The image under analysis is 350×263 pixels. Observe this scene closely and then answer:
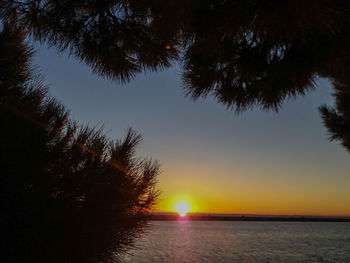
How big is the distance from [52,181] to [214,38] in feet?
5.68

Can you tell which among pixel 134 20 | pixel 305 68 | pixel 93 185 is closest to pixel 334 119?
pixel 305 68

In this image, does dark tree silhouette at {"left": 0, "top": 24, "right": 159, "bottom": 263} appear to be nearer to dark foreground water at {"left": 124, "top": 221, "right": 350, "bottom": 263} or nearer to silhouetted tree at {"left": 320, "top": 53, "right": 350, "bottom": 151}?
dark foreground water at {"left": 124, "top": 221, "right": 350, "bottom": 263}

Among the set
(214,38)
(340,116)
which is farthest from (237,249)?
(214,38)

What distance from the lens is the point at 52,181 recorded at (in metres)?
2.04

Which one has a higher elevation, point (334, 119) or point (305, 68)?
point (334, 119)

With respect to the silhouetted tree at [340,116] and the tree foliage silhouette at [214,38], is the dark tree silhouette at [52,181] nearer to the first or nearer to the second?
the tree foliage silhouette at [214,38]

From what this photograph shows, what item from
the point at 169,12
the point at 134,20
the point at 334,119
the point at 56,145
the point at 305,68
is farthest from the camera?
the point at 334,119

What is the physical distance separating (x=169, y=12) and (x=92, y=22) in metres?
1.28

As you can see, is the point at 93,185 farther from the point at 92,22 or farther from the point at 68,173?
the point at 92,22

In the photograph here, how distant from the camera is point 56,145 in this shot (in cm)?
213

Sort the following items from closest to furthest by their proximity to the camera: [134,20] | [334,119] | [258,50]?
[134,20] → [258,50] → [334,119]

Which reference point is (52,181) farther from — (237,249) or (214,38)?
(237,249)

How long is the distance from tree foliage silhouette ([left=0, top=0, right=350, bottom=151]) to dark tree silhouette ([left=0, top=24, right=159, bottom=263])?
0.56 metres

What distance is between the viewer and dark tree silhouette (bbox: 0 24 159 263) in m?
1.91
